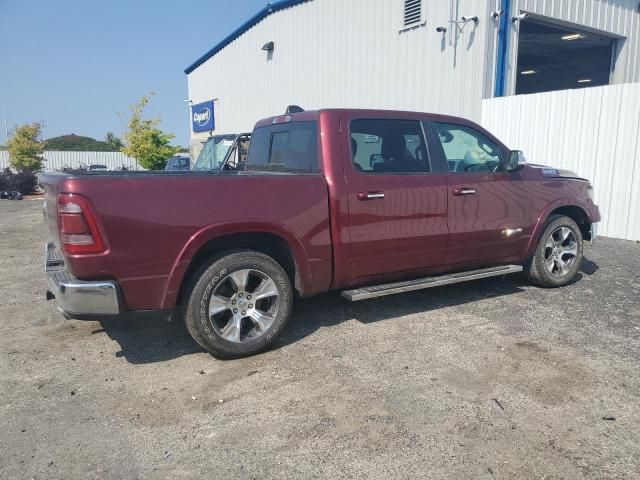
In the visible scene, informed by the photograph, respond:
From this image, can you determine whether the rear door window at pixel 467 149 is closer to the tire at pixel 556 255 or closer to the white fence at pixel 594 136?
the tire at pixel 556 255

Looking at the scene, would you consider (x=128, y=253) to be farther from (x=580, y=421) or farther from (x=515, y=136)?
(x=515, y=136)

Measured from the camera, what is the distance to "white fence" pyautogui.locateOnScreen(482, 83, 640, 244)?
857cm

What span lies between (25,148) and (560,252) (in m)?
39.5

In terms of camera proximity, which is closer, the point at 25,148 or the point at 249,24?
the point at 249,24

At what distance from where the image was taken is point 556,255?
5.82m

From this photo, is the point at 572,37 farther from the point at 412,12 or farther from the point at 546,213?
the point at 546,213

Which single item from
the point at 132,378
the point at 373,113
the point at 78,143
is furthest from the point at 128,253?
the point at 78,143

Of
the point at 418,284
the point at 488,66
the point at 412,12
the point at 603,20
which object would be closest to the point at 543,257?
the point at 418,284

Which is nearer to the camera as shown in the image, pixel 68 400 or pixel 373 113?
pixel 68 400

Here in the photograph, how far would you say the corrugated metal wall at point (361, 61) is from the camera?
1045 centimetres

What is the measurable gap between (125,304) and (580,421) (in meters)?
3.05

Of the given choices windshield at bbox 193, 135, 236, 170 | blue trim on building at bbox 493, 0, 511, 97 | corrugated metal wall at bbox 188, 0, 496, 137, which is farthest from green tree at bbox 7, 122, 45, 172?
blue trim on building at bbox 493, 0, 511, 97

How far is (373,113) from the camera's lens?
4621 millimetres

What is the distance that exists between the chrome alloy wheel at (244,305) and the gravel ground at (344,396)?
26 centimetres
